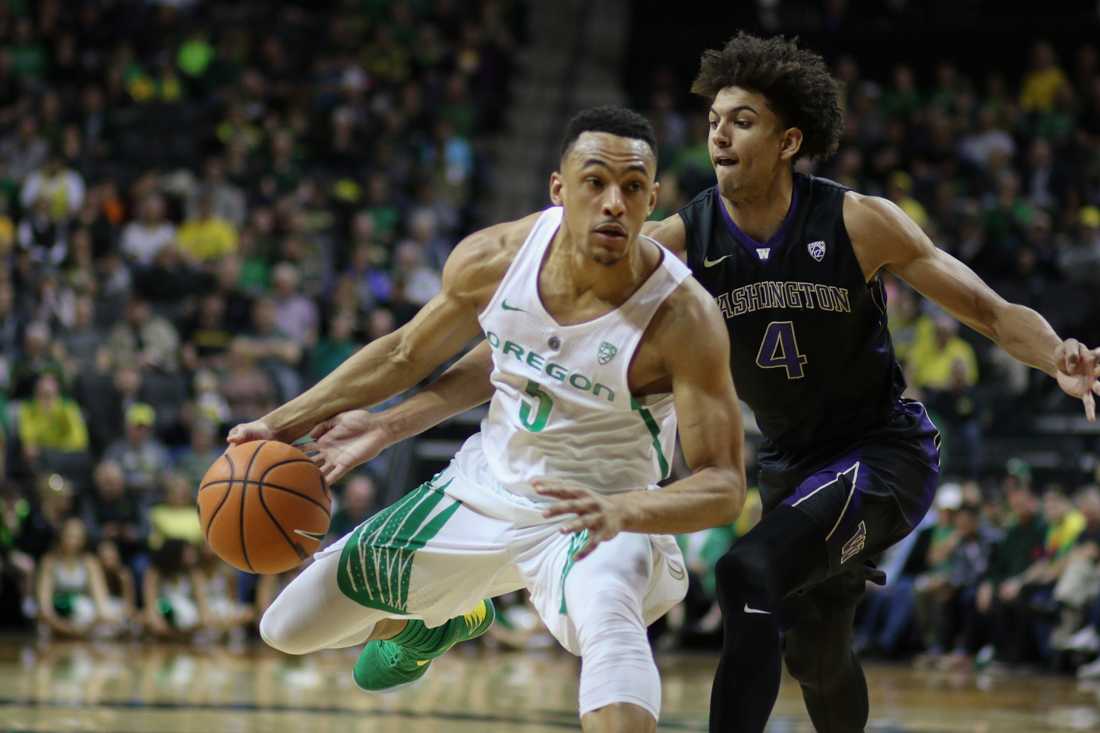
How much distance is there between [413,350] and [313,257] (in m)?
9.78

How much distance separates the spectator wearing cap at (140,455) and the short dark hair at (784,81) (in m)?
7.82

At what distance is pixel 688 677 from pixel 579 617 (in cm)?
597

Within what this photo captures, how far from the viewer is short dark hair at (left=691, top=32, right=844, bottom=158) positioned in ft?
15.9

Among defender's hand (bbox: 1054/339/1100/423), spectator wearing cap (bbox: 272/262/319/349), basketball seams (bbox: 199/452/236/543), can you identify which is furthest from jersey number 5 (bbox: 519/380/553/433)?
spectator wearing cap (bbox: 272/262/319/349)

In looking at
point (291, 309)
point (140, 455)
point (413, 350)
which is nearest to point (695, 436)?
point (413, 350)

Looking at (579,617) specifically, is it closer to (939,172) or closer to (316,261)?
(316,261)

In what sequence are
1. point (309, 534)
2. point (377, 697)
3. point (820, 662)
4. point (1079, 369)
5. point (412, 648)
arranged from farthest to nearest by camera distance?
1. point (377, 697)
2. point (412, 648)
3. point (820, 662)
4. point (309, 534)
5. point (1079, 369)

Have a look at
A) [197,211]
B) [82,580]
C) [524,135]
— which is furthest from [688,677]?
[524,135]

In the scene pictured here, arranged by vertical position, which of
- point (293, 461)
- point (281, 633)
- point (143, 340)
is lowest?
point (281, 633)

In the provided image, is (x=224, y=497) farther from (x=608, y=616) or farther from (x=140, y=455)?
(x=140, y=455)

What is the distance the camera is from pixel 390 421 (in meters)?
4.73

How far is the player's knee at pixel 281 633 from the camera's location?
460 cm

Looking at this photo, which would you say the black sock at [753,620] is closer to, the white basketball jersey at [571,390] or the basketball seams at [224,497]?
the white basketball jersey at [571,390]

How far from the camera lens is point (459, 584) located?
455 centimetres
